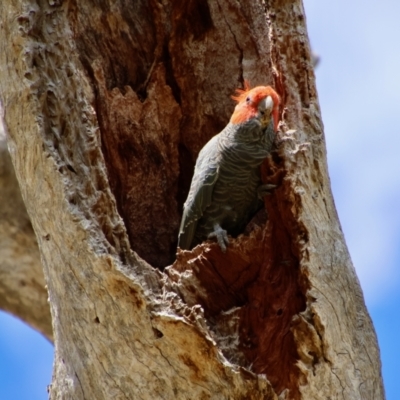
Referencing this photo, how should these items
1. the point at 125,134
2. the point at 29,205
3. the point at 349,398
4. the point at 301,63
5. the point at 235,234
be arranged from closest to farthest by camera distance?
the point at 349,398 → the point at 29,205 → the point at 301,63 → the point at 235,234 → the point at 125,134

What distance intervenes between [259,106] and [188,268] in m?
0.90

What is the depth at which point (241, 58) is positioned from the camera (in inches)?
→ 161

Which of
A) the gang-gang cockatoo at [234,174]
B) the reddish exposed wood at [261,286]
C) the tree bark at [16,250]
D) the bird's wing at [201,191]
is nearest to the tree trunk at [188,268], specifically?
the reddish exposed wood at [261,286]

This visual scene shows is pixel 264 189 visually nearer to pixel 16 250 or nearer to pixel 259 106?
pixel 259 106

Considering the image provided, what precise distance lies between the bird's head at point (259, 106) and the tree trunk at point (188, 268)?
8cm

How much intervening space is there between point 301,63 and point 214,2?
33.7 inches

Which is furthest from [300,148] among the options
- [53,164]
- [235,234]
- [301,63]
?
[53,164]

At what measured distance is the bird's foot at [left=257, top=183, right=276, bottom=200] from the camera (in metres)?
3.46

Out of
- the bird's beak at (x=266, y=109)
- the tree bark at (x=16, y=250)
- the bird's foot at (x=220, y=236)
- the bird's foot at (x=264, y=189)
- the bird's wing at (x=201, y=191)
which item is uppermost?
the tree bark at (x=16, y=250)

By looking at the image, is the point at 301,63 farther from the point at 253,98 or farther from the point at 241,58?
the point at 241,58

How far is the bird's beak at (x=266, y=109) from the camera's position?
3555mm

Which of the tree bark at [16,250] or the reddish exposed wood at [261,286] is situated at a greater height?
the tree bark at [16,250]

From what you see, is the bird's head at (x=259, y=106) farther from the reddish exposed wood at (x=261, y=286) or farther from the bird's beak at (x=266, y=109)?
the reddish exposed wood at (x=261, y=286)

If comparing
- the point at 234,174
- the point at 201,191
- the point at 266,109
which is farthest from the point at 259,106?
the point at 201,191
